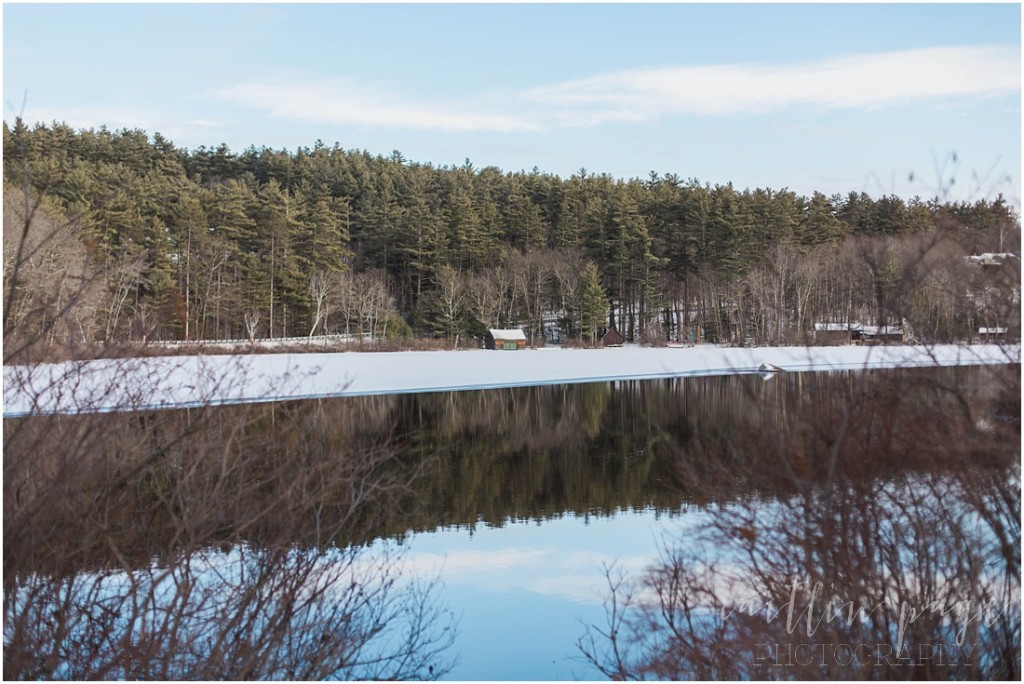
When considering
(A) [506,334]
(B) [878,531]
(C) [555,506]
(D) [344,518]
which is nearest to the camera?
(B) [878,531]

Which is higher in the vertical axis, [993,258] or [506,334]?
[993,258]

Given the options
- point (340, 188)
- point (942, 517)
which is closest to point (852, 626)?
point (942, 517)

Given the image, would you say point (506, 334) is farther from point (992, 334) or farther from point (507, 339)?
point (992, 334)

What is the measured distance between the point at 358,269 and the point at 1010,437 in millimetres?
47242

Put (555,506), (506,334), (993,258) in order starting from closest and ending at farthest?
(993,258)
(555,506)
(506,334)

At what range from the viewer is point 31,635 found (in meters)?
4.87

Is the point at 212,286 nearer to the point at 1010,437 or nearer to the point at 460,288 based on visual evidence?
the point at 460,288

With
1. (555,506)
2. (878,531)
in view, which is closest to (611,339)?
(555,506)

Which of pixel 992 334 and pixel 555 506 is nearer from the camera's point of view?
pixel 992 334

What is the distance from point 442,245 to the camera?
156 ft

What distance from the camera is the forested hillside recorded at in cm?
3859

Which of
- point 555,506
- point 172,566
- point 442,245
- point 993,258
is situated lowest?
point 555,506

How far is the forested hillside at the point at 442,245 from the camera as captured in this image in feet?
127

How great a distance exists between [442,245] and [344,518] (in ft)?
140
